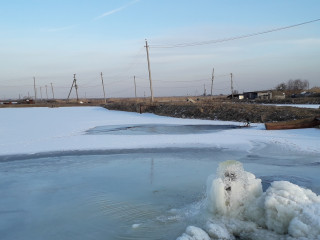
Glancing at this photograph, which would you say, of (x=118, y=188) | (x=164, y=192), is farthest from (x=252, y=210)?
(x=118, y=188)

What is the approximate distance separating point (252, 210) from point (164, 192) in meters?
2.09

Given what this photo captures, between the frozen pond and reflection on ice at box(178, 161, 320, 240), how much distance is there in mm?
405

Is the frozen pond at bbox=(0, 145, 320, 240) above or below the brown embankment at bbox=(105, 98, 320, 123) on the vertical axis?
below

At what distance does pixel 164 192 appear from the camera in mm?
6441

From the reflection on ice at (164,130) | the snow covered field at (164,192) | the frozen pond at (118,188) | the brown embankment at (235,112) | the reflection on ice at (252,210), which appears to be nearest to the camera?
the reflection on ice at (252,210)

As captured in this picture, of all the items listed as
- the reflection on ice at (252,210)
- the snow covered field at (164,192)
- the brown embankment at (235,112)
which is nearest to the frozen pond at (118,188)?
the snow covered field at (164,192)

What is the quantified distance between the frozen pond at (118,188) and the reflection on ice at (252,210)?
15.9 inches

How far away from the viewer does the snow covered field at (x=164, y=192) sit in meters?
4.65

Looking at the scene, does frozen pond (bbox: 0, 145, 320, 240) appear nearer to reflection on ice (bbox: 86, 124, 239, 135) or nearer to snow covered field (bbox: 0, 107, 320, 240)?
snow covered field (bbox: 0, 107, 320, 240)

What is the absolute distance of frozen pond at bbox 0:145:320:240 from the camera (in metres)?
4.97

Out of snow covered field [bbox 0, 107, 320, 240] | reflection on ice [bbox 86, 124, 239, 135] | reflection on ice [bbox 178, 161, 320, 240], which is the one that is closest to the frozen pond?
snow covered field [bbox 0, 107, 320, 240]

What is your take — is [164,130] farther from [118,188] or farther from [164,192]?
[164,192]

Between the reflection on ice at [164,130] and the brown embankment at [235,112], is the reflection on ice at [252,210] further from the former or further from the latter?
the brown embankment at [235,112]

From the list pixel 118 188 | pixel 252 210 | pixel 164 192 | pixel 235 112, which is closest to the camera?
pixel 252 210
